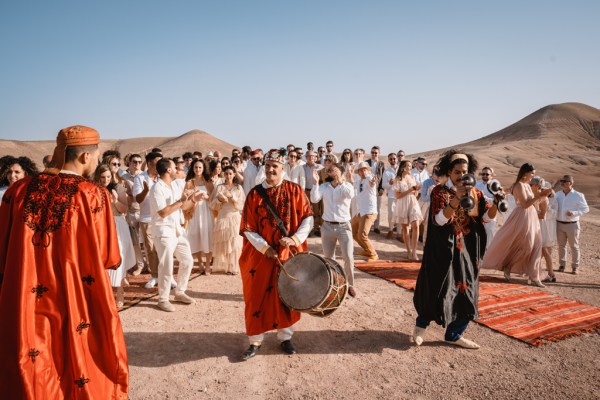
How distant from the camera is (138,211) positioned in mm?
6977

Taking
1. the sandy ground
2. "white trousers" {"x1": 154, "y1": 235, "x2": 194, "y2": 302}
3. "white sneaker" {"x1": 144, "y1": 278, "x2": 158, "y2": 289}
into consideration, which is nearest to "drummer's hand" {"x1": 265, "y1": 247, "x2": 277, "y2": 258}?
the sandy ground

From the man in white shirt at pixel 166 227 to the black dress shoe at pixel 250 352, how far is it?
1.76m

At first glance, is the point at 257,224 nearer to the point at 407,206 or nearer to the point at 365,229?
the point at 365,229

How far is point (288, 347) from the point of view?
423 cm

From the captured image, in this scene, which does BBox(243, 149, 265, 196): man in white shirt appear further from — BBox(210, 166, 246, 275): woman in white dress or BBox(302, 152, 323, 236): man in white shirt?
BBox(210, 166, 246, 275): woman in white dress

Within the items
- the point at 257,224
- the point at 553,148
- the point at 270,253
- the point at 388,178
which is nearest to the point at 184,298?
the point at 257,224

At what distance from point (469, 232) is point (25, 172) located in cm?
526

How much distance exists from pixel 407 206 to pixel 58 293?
741cm

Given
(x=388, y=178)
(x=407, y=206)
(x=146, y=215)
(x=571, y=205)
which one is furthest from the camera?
(x=388, y=178)

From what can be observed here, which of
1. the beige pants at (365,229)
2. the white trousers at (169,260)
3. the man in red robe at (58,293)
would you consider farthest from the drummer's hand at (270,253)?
the beige pants at (365,229)

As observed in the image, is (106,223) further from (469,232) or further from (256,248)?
(469,232)

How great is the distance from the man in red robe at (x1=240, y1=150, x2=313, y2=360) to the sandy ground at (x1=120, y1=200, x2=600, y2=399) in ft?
1.31

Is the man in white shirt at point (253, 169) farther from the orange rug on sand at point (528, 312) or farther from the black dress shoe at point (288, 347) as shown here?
the black dress shoe at point (288, 347)

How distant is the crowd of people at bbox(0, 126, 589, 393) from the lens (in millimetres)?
2439
